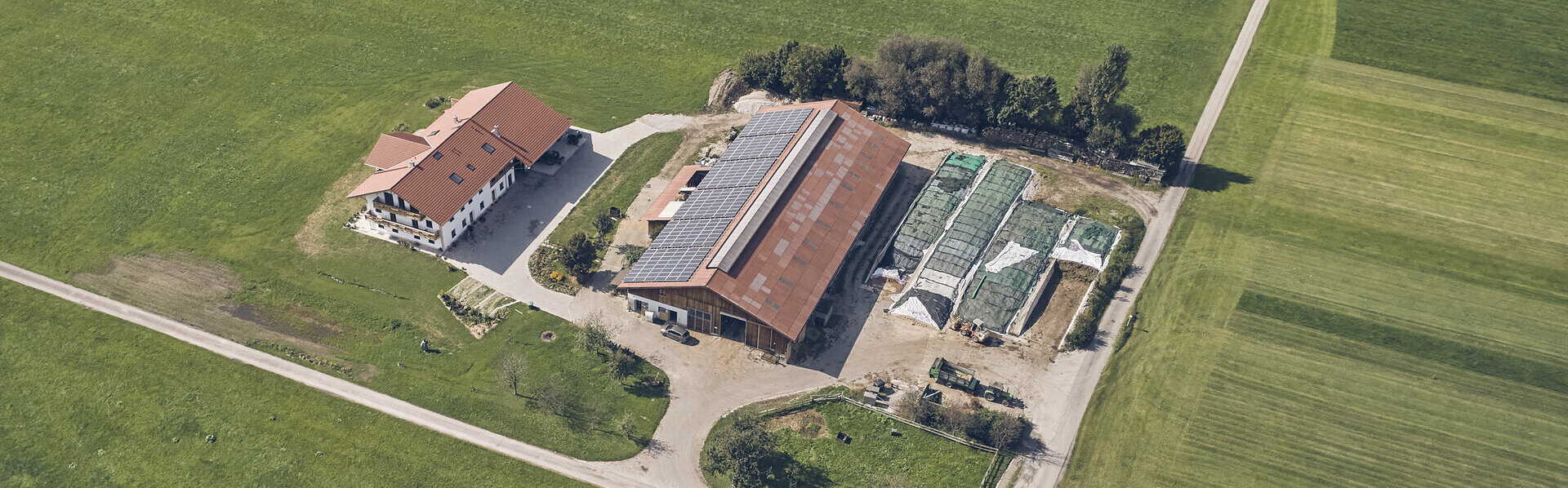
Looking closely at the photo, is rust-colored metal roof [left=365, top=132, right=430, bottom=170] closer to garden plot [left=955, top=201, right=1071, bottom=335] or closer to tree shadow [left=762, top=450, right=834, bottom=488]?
tree shadow [left=762, top=450, right=834, bottom=488]

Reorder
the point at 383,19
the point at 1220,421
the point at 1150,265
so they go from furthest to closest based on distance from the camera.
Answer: the point at 383,19, the point at 1150,265, the point at 1220,421

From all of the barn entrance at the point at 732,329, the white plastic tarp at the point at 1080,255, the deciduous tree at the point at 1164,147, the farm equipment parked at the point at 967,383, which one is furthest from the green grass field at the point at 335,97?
the white plastic tarp at the point at 1080,255

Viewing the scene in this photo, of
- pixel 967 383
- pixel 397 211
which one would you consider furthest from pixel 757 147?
pixel 397 211

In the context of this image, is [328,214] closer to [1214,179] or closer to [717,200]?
[717,200]

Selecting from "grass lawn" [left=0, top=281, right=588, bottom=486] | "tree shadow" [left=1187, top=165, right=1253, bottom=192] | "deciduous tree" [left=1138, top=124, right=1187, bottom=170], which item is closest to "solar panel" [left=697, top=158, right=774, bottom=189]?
"grass lawn" [left=0, top=281, right=588, bottom=486]

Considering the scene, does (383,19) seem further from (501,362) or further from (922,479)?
(922,479)

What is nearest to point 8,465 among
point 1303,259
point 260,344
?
point 260,344
